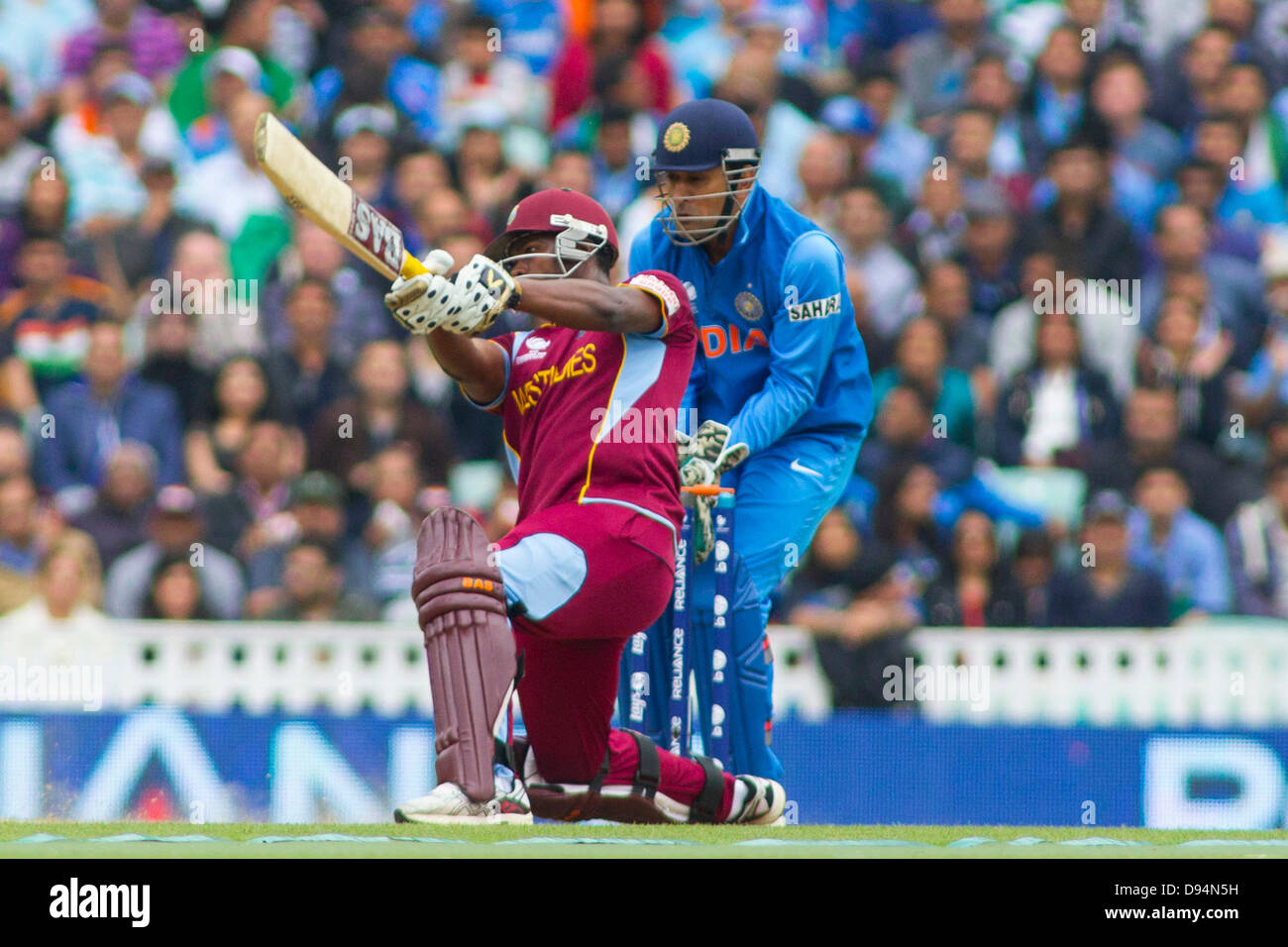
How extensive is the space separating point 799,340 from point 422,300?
2486 millimetres

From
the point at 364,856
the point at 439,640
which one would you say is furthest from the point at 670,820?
the point at 364,856

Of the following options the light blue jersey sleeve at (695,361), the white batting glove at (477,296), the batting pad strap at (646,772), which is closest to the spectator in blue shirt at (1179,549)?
the light blue jersey sleeve at (695,361)

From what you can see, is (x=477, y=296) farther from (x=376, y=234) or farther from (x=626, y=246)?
(x=626, y=246)

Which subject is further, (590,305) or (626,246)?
(626,246)

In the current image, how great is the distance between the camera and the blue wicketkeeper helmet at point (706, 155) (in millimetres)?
7242

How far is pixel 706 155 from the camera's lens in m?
7.24

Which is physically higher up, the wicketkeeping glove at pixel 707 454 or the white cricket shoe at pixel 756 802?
the wicketkeeping glove at pixel 707 454

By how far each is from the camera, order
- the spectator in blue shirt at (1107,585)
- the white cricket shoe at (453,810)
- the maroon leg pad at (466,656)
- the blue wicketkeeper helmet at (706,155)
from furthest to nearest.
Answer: the spectator in blue shirt at (1107,585) → the blue wicketkeeper helmet at (706,155) → the maroon leg pad at (466,656) → the white cricket shoe at (453,810)

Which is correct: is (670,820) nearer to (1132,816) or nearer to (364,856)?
(364,856)

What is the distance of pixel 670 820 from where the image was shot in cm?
643

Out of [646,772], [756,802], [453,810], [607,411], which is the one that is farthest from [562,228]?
[756,802]

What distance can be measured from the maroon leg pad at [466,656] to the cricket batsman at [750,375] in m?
1.52

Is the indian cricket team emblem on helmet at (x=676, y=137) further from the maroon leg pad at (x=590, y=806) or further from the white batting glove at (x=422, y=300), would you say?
the maroon leg pad at (x=590, y=806)

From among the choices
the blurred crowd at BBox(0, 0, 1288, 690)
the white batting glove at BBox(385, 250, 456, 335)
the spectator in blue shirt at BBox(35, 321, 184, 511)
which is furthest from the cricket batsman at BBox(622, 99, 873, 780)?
the spectator in blue shirt at BBox(35, 321, 184, 511)
